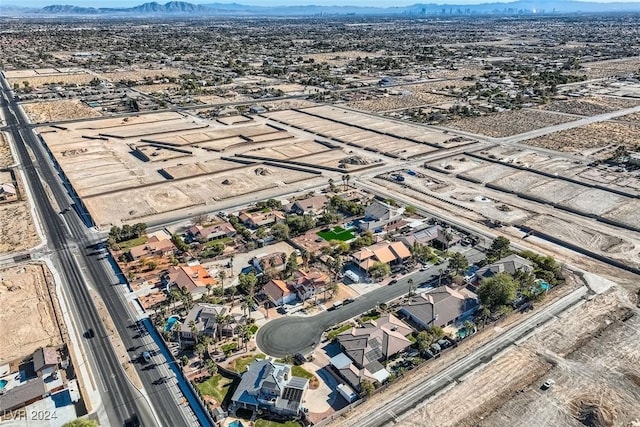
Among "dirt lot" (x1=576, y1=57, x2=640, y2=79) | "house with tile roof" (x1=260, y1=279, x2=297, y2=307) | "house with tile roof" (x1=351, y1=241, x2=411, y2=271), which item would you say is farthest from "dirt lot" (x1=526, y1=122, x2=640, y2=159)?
"dirt lot" (x1=576, y1=57, x2=640, y2=79)

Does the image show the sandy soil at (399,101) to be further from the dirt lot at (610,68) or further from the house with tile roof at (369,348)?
the house with tile roof at (369,348)

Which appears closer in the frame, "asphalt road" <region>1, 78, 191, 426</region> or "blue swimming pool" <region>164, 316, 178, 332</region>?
"asphalt road" <region>1, 78, 191, 426</region>

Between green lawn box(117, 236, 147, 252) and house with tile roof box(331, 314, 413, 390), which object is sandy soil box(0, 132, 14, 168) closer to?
green lawn box(117, 236, 147, 252)

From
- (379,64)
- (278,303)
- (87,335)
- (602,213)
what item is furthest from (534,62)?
(87,335)

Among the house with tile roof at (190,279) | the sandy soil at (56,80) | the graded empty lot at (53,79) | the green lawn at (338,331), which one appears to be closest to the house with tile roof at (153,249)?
the house with tile roof at (190,279)

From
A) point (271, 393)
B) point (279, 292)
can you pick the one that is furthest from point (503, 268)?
point (271, 393)

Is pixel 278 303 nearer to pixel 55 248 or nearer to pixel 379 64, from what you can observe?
pixel 55 248

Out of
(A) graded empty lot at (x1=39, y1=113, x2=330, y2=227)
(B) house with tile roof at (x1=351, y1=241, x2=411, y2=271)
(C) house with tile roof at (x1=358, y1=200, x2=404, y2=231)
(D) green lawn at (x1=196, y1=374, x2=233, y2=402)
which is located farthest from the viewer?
(A) graded empty lot at (x1=39, y1=113, x2=330, y2=227)
